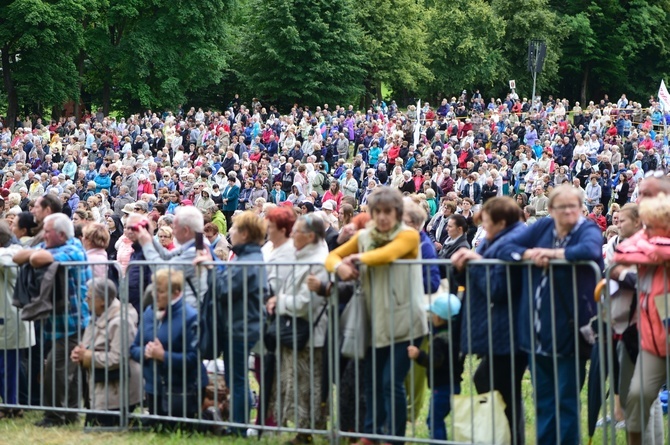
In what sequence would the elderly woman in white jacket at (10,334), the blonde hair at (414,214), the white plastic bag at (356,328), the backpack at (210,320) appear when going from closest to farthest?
1. the white plastic bag at (356,328)
2. the backpack at (210,320)
3. the blonde hair at (414,214)
4. the elderly woman in white jacket at (10,334)

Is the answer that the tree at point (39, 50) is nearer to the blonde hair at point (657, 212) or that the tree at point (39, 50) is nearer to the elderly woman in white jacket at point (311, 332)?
the elderly woman in white jacket at point (311, 332)

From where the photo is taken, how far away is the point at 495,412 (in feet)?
21.3

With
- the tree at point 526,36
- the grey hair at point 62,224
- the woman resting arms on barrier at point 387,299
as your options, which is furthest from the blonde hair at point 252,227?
the tree at point 526,36

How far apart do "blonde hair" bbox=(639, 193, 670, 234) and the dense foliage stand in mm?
45372

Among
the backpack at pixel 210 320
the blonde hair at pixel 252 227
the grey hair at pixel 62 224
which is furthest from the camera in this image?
the grey hair at pixel 62 224

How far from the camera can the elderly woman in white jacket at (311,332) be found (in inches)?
274

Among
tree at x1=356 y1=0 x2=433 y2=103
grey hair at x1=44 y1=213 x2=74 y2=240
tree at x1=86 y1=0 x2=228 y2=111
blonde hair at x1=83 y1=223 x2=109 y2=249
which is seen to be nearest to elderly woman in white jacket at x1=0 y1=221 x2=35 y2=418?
grey hair at x1=44 y1=213 x2=74 y2=240

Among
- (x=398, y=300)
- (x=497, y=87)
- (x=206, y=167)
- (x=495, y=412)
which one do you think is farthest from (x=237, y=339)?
(x=497, y=87)

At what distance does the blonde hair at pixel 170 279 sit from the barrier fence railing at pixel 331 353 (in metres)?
0.03

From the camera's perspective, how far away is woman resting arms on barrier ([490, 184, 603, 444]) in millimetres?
6141

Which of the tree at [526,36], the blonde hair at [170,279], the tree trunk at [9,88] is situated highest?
the tree at [526,36]

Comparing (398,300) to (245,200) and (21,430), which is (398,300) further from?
(245,200)

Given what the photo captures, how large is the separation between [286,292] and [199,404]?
1027 millimetres

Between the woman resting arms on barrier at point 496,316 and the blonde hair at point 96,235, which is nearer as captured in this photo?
the woman resting arms on barrier at point 496,316
